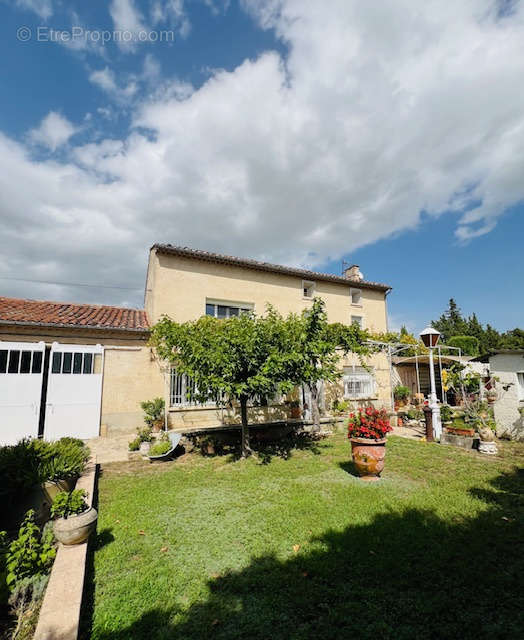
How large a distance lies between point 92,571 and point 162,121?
10202 millimetres

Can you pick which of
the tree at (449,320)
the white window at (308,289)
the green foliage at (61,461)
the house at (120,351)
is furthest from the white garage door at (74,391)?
the tree at (449,320)

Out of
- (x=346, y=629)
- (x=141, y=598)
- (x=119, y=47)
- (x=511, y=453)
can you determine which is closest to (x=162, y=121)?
(x=119, y=47)

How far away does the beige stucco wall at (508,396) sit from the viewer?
10367 millimetres

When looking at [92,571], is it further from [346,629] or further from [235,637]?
[346,629]

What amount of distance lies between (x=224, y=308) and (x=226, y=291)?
825 mm

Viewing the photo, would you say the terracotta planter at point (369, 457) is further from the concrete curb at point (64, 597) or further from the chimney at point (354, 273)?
the chimney at point (354, 273)

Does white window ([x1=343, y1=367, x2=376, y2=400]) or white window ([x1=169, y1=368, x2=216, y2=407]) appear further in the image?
white window ([x1=343, y1=367, x2=376, y2=400])

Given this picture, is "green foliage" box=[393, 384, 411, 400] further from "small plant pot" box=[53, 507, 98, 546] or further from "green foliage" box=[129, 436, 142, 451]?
"small plant pot" box=[53, 507, 98, 546]

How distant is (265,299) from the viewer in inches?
628

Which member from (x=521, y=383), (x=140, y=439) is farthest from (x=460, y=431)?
(x=140, y=439)

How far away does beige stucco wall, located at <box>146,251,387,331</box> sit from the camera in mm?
13523

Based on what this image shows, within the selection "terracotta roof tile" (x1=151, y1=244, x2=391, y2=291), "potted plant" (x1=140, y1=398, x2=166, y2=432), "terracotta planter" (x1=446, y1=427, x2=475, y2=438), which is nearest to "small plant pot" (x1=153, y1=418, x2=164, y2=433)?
"potted plant" (x1=140, y1=398, x2=166, y2=432)

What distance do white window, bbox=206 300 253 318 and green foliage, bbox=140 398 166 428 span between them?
14.8ft

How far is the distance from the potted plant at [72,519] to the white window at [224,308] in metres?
10.5
